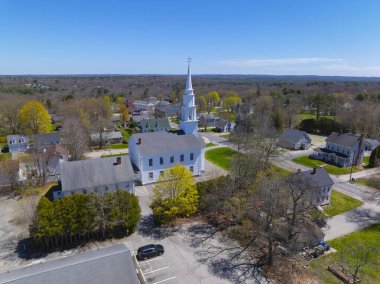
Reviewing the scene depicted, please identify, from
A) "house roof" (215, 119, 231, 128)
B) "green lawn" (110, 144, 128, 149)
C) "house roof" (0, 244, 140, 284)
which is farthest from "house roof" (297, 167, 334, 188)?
"house roof" (215, 119, 231, 128)

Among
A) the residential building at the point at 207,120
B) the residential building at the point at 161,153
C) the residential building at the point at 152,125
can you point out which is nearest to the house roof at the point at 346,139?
the residential building at the point at 161,153

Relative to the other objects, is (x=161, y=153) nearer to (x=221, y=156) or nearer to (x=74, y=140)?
(x=74, y=140)

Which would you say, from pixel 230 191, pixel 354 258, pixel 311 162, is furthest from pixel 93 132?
pixel 354 258

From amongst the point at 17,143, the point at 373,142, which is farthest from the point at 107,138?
the point at 373,142

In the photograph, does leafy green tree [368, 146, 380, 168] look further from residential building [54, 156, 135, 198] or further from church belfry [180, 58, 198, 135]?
residential building [54, 156, 135, 198]

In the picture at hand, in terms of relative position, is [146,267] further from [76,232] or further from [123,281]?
[76,232]

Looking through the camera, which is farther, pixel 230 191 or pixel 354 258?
pixel 230 191
